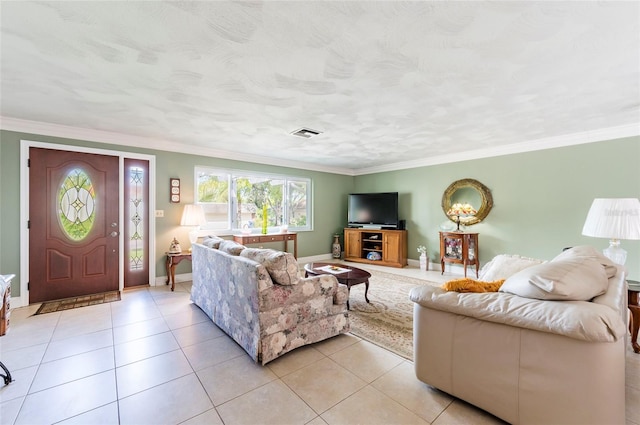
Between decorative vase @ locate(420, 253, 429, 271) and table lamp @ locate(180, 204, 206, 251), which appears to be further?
decorative vase @ locate(420, 253, 429, 271)

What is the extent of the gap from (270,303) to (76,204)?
11.7 feet

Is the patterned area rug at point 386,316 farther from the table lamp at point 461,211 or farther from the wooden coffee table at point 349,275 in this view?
the table lamp at point 461,211

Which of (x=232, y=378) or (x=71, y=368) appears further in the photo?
(x=71, y=368)

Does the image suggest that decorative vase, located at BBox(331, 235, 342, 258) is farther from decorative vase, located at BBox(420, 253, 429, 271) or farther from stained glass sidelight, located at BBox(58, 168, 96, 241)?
stained glass sidelight, located at BBox(58, 168, 96, 241)

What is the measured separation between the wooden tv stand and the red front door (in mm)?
4601

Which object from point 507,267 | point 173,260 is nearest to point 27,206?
point 173,260

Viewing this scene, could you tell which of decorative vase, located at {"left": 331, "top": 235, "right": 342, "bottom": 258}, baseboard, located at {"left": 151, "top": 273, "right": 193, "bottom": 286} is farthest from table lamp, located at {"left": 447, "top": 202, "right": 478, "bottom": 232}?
baseboard, located at {"left": 151, "top": 273, "right": 193, "bottom": 286}

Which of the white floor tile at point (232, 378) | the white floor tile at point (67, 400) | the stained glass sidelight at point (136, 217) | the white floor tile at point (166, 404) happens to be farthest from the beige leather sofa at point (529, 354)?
the stained glass sidelight at point (136, 217)

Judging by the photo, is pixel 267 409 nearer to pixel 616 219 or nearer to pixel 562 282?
pixel 562 282

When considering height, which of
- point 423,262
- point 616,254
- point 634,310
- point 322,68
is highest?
point 322,68

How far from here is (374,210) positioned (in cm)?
640

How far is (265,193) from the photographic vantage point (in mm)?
5891

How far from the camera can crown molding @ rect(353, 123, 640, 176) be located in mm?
3660

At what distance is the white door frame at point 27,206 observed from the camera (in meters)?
3.44
